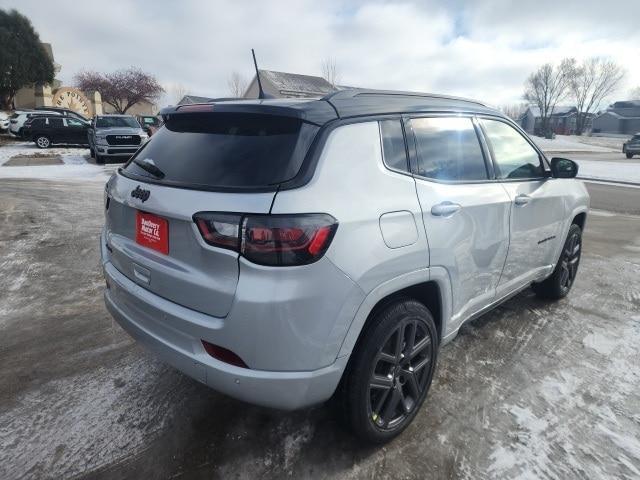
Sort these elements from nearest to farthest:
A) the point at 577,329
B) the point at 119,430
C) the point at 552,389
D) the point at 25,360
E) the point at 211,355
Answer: the point at 211,355, the point at 119,430, the point at 552,389, the point at 25,360, the point at 577,329

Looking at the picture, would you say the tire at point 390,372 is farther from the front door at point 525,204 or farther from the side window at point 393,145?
the front door at point 525,204

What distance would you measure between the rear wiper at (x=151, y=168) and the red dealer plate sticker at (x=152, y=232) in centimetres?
22

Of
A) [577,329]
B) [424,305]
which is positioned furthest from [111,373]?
[577,329]

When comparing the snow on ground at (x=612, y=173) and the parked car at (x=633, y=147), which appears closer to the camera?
the snow on ground at (x=612, y=173)

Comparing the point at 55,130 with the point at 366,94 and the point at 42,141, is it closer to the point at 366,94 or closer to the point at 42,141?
the point at 42,141

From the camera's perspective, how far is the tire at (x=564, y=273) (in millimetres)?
4137

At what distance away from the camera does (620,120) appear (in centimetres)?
7675

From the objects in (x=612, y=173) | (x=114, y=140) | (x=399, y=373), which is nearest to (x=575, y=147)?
(x=612, y=173)

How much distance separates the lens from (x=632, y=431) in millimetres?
2512

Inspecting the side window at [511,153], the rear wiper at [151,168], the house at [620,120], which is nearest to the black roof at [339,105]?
the rear wiper at [151,168]

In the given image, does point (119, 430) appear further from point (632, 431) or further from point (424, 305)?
point (632, 431)

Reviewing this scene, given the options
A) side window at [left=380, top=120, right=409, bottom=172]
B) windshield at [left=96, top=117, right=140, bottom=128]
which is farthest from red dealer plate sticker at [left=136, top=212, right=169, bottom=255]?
windshield at [left=96, top=117, right=140, bottom=128]

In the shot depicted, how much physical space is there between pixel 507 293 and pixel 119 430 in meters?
2.71

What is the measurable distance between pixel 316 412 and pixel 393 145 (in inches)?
62.8
